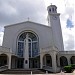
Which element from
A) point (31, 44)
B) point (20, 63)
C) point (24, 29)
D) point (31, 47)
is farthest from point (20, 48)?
point (24, 29)

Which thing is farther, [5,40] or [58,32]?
[58,32]

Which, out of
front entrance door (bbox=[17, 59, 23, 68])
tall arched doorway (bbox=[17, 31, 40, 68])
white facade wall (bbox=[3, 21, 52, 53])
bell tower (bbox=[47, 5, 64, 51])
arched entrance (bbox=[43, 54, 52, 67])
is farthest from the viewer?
bell tower (bbox=[47, 5, 64, 51])

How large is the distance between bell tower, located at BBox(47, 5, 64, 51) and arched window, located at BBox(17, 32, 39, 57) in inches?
193

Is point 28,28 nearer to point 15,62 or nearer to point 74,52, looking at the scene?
point 15,62

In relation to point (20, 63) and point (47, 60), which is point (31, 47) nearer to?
point (20, 63)

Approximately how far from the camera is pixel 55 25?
42.6 m

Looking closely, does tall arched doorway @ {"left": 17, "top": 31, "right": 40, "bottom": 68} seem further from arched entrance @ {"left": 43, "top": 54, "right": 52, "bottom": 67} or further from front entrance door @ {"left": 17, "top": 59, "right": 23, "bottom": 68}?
arched entrance @ {"left": 43, "top": 54, "right": 52, "bottom": 67}

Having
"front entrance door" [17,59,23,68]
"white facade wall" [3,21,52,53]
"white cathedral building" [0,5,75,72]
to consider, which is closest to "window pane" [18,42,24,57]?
"white cathedral building" [0,5,75,72]

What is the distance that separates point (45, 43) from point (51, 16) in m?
9.96

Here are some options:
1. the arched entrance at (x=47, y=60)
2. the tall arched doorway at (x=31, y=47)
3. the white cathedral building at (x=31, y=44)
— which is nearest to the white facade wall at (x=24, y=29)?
the white cathedral building at (x=31, y=44)

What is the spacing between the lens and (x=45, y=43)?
37.2 m

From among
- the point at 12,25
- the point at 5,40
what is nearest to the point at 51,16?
the point at 12,25

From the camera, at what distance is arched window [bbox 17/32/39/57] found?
3725 cm

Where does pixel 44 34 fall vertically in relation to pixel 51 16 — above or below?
below
